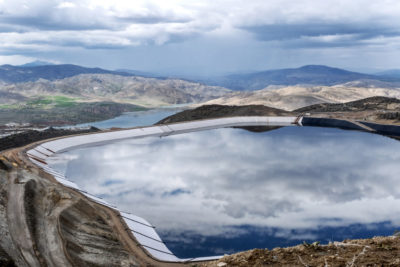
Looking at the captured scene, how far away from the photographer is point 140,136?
51.2 metres

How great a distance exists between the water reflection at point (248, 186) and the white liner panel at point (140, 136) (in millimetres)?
878

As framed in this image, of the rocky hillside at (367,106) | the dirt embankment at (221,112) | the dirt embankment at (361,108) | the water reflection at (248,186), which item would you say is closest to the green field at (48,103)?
the dirt embankment at (221,112)

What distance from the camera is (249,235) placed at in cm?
2011

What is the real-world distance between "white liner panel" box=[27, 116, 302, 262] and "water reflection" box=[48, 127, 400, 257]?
0.88 meters

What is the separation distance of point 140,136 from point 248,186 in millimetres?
25482

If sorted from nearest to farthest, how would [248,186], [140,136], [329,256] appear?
1. [329,256]
2. [248,186]
3. [140,136]

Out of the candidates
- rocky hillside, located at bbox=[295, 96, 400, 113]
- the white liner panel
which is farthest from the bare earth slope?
rocky hillside, located at bbox=[295, 96, 400, 113]

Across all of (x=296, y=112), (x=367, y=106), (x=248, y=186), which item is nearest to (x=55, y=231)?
(x=248, y=186)

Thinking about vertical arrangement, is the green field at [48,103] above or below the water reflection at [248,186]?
above

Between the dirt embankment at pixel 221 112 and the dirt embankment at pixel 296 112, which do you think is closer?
the dirt embankment at pixel 296 112

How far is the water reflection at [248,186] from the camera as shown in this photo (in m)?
20.6

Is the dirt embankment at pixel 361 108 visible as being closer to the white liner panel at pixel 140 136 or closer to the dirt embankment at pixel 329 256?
the white liner panel at pixel 140 136

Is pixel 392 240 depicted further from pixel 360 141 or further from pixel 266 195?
pixel 360 141

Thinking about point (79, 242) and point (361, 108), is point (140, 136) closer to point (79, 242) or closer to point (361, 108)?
point (79, 242)
